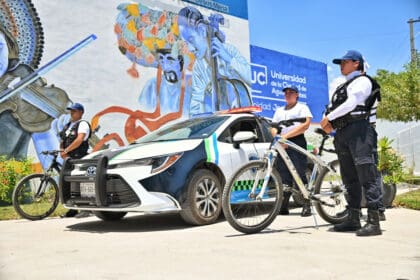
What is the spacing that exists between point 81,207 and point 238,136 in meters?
2.10

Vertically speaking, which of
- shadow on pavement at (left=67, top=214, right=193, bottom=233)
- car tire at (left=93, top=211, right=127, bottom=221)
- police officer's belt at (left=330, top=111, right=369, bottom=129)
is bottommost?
shadow on pavement at (left=67, top=214, right=193, bottom=233)

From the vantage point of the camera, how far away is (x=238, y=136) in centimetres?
605

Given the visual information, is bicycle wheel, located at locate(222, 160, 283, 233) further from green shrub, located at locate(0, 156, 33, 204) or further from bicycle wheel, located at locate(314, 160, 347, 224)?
green shrub, located at locate(0, 156, 33, 204)

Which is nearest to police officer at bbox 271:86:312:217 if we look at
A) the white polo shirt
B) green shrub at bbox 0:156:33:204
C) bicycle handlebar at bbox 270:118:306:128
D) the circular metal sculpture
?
the white polo shirt

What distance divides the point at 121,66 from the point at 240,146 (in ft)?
25.5

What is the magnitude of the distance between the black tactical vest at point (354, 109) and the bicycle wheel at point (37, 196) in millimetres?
4407

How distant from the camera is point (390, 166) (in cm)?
740

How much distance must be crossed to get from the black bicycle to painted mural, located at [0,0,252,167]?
12.1 ft

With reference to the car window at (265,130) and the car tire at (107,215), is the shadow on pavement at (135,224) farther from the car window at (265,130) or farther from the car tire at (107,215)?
the car window at (265,130)

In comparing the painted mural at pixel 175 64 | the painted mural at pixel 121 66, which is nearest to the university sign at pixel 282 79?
the painted mural at pixel 121 66

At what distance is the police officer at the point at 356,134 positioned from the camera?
4.91 metres

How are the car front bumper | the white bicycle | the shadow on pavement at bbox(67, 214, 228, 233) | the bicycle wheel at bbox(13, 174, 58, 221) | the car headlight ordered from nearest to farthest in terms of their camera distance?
the white bicycle < the car front bumper < the car headlight < the shadow on pavement at bbox(67, 214, 228, 233) < the bicycle wheel at bbox(13, 174, 58, 221)

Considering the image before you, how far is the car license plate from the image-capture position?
5787 millimetres

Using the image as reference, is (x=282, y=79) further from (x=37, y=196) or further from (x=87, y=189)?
(x=87, y=189)
